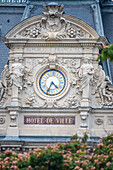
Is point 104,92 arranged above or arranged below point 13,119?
above

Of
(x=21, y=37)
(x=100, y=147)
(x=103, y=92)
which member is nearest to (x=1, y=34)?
(x=21, y=37)

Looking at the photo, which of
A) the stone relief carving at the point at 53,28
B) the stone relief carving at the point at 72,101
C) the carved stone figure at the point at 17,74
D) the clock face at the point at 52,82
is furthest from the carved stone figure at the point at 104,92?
the carved stone figure at the point at 17,74

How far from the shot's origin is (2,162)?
43906 millimetres

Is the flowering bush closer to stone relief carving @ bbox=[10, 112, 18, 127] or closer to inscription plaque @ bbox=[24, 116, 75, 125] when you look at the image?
inscription plaque @ bbox=[24, 116, 75, 125]

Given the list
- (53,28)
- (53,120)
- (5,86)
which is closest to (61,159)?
(53,120)

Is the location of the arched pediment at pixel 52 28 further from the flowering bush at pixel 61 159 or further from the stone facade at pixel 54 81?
the flowering bush at pixel 61 159

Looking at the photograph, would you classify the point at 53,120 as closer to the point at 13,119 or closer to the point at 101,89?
the point at 13,119

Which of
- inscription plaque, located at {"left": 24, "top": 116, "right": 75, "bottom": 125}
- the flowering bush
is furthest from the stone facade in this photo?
the flowering bush

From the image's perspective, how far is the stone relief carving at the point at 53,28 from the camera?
53.5 metres

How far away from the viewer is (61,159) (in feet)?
142

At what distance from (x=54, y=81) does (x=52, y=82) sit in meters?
0.13

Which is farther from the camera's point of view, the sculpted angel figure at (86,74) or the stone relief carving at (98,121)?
the stone relief carving at (98,121)

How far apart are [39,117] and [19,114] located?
1102mm

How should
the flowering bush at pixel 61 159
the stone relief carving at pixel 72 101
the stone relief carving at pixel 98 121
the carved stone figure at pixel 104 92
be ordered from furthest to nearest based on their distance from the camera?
1. the stone relief carving at pixel 98 121
2. the stone relief carving at pixel 72 101
3. the carved stone figure at pixel 104 92
4. the flowering bush at pixel 61 159
